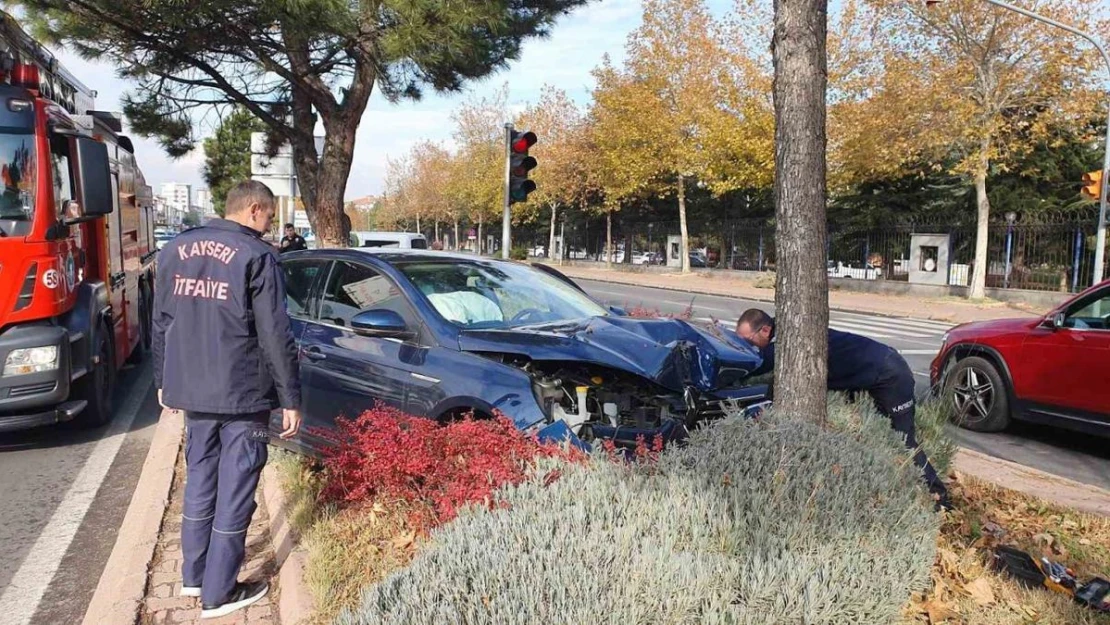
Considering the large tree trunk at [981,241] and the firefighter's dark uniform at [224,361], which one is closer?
the firefighter's dark uniform at [224,361]

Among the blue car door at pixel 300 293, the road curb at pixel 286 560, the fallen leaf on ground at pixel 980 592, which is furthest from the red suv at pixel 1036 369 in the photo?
the road curb at pixel 286 560

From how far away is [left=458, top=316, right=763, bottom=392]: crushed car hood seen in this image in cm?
424

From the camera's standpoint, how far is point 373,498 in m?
3.80

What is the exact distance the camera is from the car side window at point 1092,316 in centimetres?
636

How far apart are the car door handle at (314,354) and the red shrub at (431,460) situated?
119cm

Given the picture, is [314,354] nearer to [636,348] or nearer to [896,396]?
[636,348]

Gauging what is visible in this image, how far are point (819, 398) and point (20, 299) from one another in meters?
5.43

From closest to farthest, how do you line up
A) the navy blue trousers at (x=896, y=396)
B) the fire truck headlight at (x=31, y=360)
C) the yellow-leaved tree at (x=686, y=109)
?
the navy blue trousers at (x=896, y=396), the fire truck headlight at (x=31, y=360), the yellow-leaved tree at (x=686, y=109)

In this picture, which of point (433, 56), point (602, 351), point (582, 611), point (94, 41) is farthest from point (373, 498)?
point (94, 41)

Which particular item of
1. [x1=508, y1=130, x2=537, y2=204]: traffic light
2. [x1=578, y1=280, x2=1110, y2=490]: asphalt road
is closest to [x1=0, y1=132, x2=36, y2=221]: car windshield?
[x1=578, y1=280, x2=1110, y2=490]: asphalt road

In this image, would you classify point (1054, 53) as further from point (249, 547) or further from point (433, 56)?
point (249, 547)

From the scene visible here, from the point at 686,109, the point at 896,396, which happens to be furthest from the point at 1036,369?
the point at 686,109

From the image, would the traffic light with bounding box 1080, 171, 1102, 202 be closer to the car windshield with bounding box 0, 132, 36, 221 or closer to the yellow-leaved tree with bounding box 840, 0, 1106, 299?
the yellow-leaved tree with bounding box 840, 0, 1106, 299

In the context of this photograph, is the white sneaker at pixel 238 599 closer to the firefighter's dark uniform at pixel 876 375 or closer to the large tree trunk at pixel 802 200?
the large tree trunk at pixel 802 200
